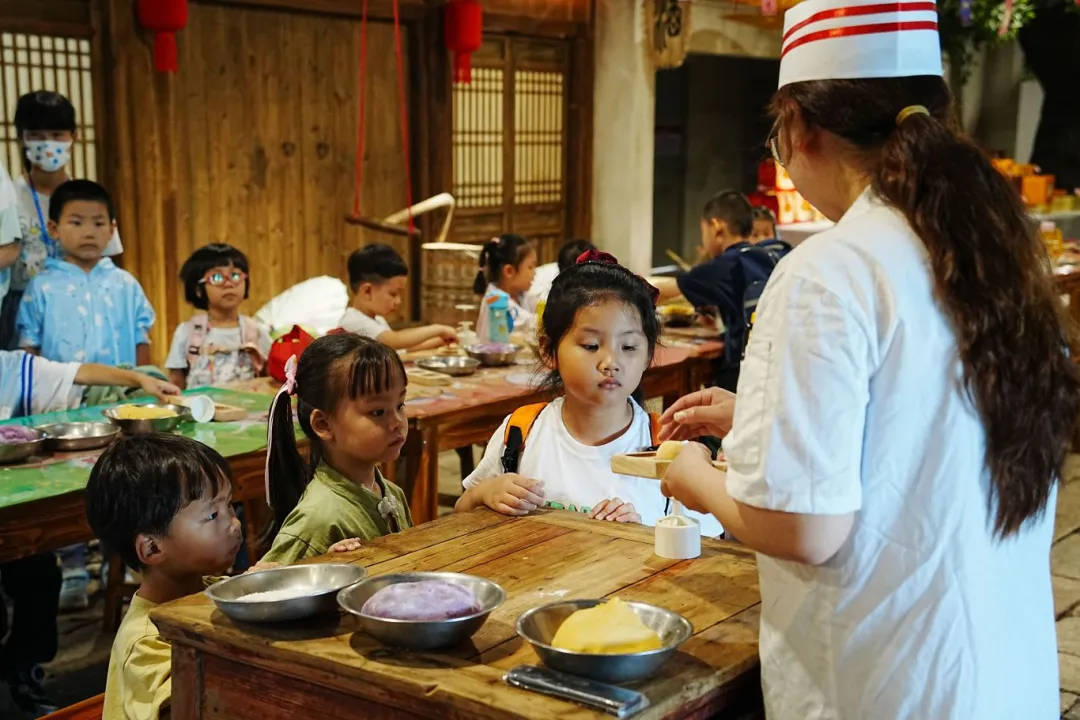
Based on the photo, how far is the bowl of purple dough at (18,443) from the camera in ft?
13.5

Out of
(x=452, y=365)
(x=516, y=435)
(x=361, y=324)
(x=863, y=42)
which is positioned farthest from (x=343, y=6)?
(x=863, y=42)

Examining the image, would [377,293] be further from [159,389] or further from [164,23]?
[164,23]

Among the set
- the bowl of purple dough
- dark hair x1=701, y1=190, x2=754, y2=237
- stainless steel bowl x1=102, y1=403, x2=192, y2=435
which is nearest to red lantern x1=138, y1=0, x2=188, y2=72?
dark hair x1=701, y1=190, x2=754, y2=237

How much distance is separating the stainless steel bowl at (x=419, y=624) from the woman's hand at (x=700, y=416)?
702 millimetres

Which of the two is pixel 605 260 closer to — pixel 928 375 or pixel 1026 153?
pixel 928 375

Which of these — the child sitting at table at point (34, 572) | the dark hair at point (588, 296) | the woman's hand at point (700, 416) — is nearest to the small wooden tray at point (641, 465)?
the woman's hand at point (700, 416)

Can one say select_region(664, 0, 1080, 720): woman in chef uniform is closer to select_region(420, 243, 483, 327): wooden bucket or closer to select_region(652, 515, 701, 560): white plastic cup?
select_region(652, 515, 701, 560): white plastic cup

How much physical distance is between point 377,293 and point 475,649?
14.5ft

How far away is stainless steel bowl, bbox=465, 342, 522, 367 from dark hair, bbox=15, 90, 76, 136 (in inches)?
89.2

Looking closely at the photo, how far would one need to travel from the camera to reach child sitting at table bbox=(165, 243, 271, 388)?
579 cm

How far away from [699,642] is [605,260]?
1.84 m

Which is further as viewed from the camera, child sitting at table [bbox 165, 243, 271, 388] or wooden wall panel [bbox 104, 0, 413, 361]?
wooden wall panel [bbox 104, 0, 413, 361]

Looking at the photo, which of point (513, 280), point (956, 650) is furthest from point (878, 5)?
point (513, 280)

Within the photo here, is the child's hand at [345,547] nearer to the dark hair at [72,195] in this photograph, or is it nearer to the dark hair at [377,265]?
the dark hair at [72,195]
